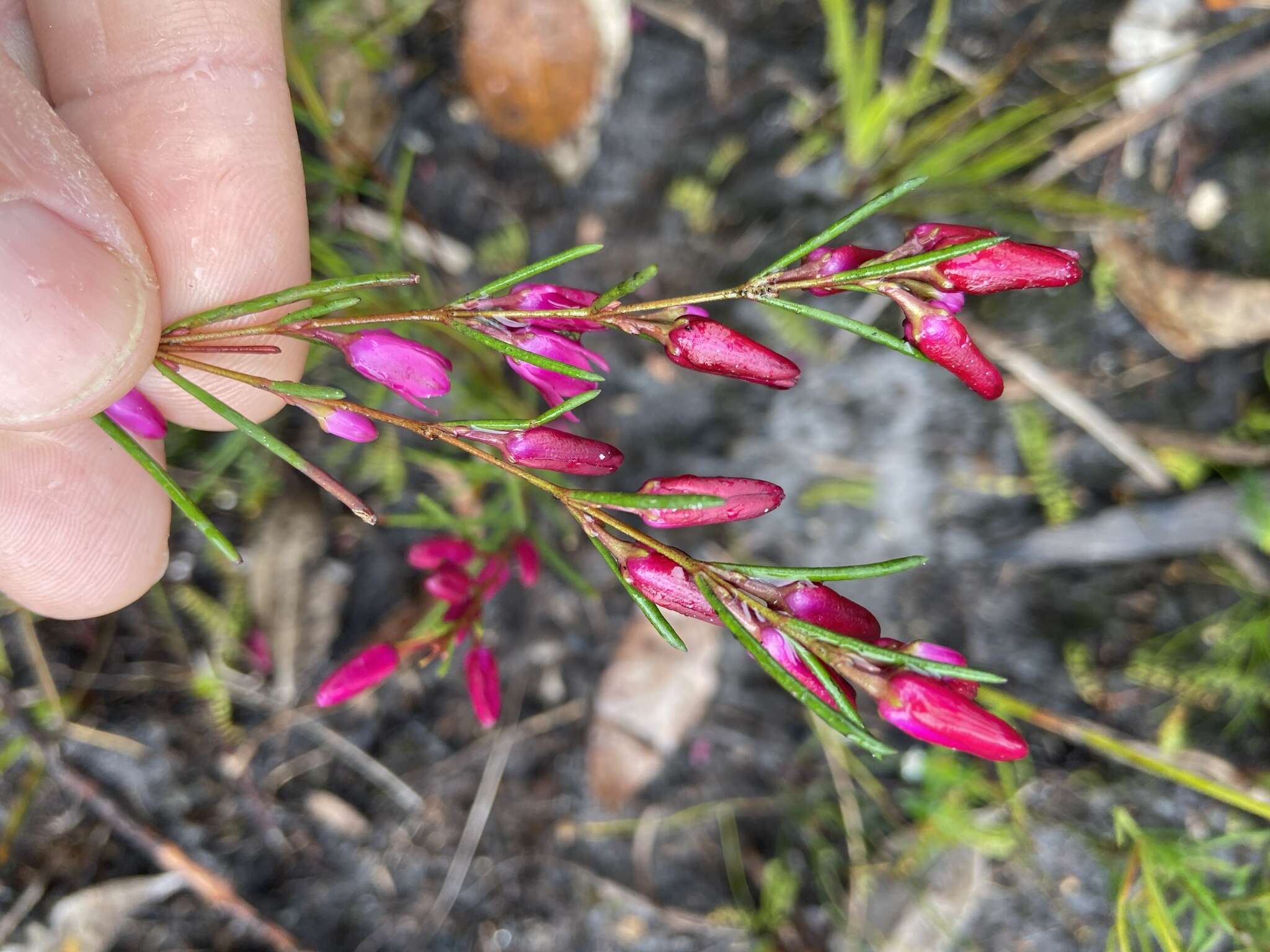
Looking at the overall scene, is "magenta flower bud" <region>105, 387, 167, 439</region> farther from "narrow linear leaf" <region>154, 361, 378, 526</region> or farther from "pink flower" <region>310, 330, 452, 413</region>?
"pink flower" <region>310, 330, 452, 413</region>

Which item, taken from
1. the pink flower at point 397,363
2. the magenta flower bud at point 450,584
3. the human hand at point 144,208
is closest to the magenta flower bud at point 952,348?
the pink flower at point 397,363

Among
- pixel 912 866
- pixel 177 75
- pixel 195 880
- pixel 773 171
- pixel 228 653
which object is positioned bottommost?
pixel 912 866

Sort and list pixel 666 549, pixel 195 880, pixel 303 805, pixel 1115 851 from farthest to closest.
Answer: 1. pixel 303 805
2. pixel 195 880
3. pixel 1115 851
4. pixel 666 549

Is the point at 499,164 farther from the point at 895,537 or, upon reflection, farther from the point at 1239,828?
the point at 1239,828

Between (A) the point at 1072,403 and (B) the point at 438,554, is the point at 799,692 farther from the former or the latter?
(A) the point at 1072,403

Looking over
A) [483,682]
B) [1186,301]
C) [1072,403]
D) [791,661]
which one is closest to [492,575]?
[483,682]

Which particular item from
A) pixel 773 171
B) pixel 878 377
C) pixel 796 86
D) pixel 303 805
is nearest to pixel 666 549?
pixel 878 377
